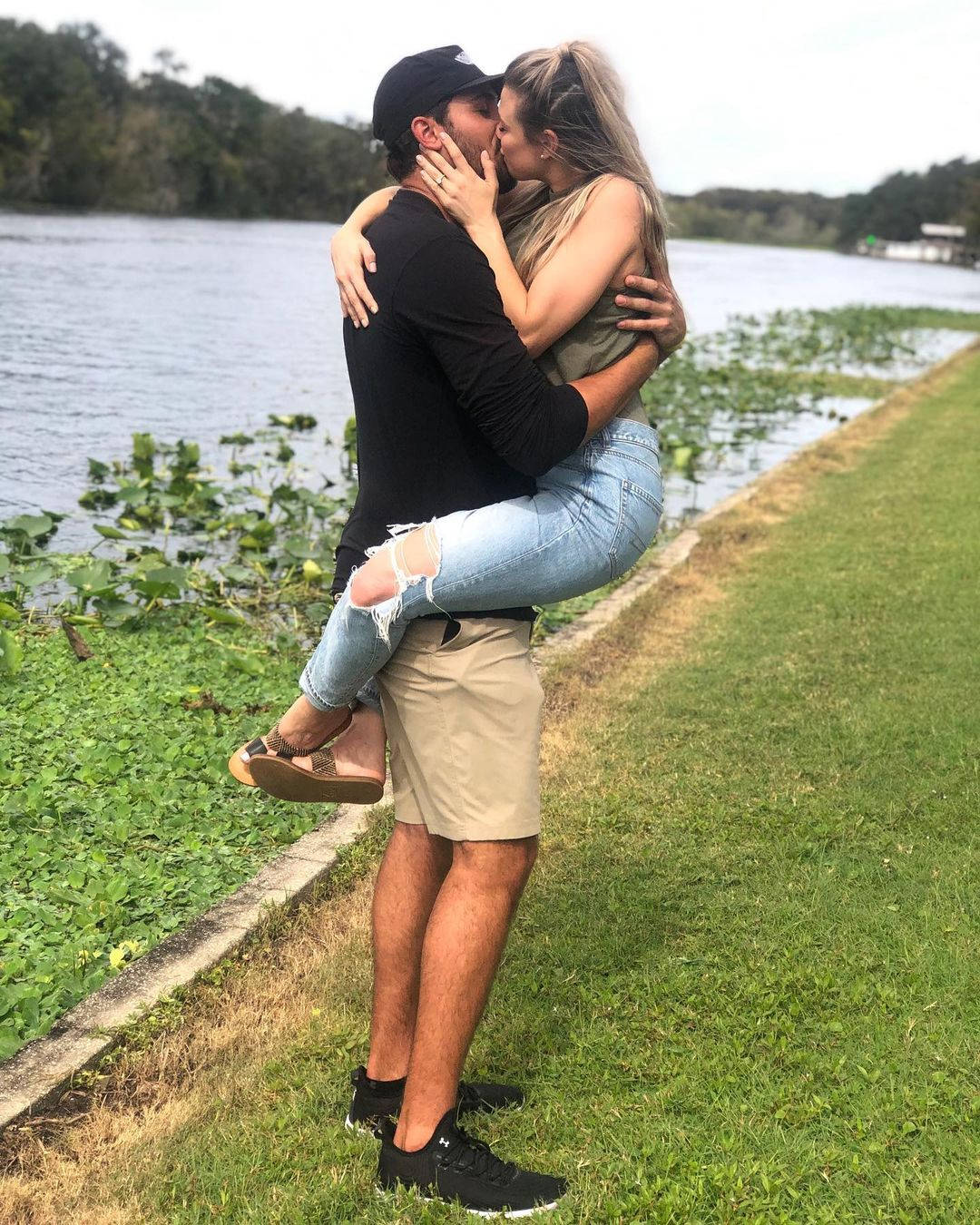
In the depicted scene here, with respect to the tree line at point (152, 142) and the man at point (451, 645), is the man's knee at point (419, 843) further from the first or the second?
the tree line at point (152, 142)

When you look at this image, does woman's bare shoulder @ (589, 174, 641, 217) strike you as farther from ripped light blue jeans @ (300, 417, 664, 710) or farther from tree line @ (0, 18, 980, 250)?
tree line @ (0, 18, 980, 250)

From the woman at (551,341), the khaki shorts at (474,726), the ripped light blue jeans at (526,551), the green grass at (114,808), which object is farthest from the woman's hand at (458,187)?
the green grass at (114,808)

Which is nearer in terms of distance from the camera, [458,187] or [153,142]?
[458,187]

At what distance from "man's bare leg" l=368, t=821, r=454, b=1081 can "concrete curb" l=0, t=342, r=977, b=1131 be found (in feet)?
2.25

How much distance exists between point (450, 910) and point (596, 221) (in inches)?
48.0

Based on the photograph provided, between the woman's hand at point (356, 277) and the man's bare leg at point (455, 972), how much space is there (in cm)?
93

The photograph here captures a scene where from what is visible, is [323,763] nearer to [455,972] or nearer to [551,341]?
[455,972]

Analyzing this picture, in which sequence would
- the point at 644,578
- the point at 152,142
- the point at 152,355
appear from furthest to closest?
the point at 152,142 < the point at 152,355 < the point at 644,578

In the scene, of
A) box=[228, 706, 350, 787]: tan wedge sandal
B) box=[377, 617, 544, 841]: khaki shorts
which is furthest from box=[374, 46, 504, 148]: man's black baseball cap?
box=[228, 706, 350, 787]: tan wedge sandal

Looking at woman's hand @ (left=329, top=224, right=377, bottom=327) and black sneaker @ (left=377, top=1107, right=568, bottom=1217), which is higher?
woman's hand @ (left=329, top=224, right=377, bottom=327)

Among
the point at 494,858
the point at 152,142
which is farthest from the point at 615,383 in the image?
the point at 152,142

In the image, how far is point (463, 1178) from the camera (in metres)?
2.35

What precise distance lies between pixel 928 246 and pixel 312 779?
147914 mm

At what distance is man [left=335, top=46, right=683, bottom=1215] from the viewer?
223cm
